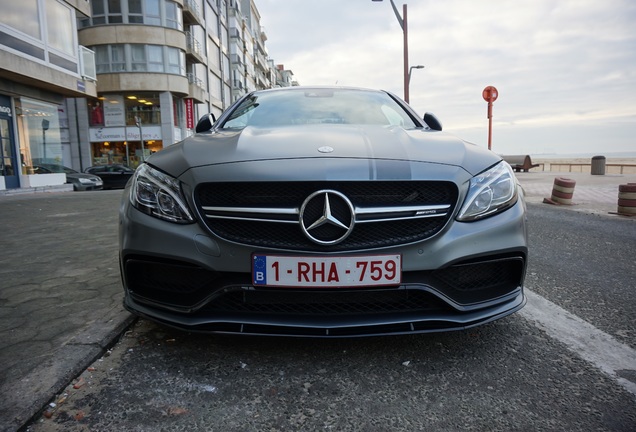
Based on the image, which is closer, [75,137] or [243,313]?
[243,313]

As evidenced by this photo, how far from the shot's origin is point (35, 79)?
1527 cm

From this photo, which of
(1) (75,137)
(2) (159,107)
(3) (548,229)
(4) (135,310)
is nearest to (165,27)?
(2) (159,107)

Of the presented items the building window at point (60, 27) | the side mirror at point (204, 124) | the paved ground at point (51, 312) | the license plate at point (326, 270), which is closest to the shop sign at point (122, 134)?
the building window at point (60, 27)

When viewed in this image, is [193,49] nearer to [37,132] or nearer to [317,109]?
[37,132]

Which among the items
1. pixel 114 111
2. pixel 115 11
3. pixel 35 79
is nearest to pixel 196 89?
pixel 114 111

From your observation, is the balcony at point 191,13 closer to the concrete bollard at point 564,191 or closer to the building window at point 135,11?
the building window at point 135,11

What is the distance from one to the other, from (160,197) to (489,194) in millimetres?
1486

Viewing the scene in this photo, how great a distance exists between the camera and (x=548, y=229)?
579cm

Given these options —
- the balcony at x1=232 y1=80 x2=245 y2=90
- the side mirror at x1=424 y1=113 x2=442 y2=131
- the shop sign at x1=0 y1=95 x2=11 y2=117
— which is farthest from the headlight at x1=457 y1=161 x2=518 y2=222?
the balcony at x1=232 y1=80 x2=245 y2=90

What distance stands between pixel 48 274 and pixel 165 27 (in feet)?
92.5

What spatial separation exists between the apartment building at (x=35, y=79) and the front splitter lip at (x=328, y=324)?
15537mm

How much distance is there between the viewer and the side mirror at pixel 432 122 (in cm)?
302

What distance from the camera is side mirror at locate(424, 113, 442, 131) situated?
302 centimetres

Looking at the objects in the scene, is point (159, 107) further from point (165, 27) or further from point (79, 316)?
point (79, 316)
